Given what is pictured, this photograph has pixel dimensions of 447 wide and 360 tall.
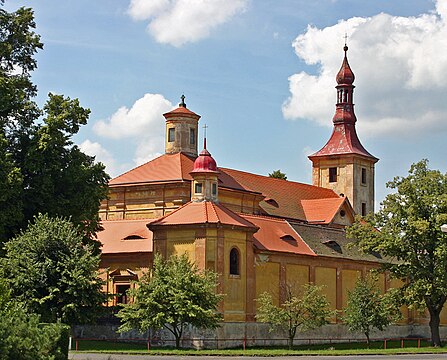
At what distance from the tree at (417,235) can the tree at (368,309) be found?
4.30 ft

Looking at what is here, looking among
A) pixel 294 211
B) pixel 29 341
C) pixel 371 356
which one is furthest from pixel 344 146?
pixel 29 341

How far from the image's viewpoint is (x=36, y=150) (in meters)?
52.8

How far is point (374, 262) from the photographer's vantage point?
245ft

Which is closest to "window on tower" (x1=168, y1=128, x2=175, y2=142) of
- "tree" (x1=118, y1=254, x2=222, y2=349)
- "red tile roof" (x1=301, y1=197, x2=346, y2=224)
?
"red tile roof" (x1=301, y1=197, x2=346, y2=224)

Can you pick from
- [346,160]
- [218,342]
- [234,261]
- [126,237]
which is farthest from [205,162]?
[346,160]

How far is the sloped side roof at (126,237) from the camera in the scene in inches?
2505

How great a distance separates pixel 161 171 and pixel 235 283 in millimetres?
16163

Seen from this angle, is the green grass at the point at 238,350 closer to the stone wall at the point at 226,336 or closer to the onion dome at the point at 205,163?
the stone wall at the point at 226,336

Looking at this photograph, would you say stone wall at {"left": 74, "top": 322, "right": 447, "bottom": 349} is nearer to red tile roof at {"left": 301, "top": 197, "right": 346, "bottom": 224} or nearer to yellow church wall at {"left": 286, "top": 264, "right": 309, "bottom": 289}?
yellow church wall at {"left": 286, "top": 264, "right": 309, "bottom": 289}

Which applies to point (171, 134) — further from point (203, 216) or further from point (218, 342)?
point (218, 342)

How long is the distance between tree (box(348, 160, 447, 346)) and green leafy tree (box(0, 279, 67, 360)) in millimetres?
34340

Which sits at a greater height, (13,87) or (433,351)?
(13,87)

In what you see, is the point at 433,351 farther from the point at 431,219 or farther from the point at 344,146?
the point at 344,146

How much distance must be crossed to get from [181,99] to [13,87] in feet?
82.4
